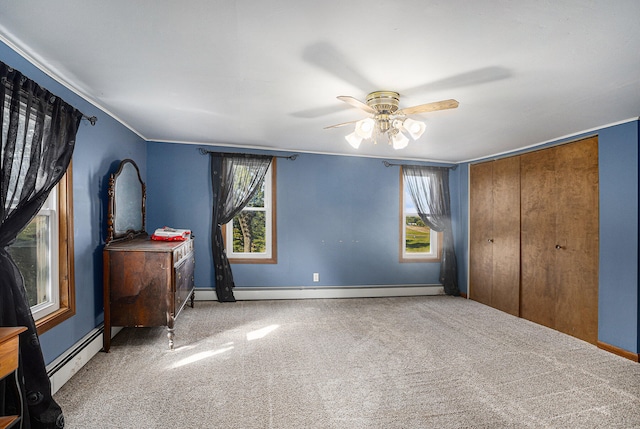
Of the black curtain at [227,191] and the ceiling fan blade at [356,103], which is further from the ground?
the ceiling fan blade at [356,103]

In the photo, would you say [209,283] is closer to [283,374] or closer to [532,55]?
[283,374]

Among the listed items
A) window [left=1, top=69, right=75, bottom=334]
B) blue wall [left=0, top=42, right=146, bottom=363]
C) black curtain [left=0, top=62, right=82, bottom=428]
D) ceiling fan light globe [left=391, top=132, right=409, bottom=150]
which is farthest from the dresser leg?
ceiling fan light globe [left=391, top=132, right=409, bottom=150]

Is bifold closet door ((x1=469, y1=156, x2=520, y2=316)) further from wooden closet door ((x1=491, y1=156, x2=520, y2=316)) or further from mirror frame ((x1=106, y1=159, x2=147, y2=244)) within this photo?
mirror frame ((x1=106, y1=159, x2=147, y2=244))

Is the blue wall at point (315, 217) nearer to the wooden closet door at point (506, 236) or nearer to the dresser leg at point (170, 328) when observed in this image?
the wooden closet door at point (506, 236)

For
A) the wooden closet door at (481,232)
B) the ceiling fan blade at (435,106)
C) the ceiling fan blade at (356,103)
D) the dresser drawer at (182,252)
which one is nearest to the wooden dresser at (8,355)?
the dresser drawer at (182,252)

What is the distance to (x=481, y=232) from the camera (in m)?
4.89

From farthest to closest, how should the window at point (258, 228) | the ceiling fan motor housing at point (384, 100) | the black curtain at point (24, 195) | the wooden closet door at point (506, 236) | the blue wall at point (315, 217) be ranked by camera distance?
the window at point (258, 228)
the blue wall at point (315, 217)
the wooden closet door at point (506, 236)
the ceiling fan motor housing at point (384, 100)
the black curtain at point (24, 195)

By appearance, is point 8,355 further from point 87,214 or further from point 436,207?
point 436,207

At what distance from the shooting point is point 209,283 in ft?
15.0

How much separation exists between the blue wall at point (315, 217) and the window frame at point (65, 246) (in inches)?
74.2

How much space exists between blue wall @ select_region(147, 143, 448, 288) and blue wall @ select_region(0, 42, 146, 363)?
1.21 meters

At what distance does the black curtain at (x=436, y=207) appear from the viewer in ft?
17.2

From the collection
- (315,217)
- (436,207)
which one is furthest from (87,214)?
(436,207)

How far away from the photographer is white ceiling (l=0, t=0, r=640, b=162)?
152 cm
